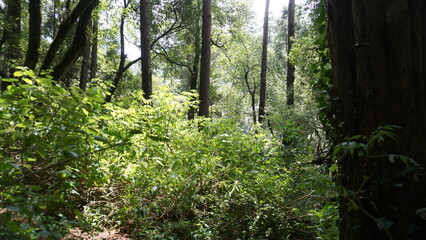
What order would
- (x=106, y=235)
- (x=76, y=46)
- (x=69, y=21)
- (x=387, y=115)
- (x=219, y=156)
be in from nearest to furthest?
→ (x=387, y=115) < (x=106, y=235) < (x=219, y=156) < (x=76, y=46) < (x=69, y=21)

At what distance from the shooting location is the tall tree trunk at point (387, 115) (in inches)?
69.7

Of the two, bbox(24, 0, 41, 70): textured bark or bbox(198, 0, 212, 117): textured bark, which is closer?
bbox(24, 0, 41, 70): textured bark

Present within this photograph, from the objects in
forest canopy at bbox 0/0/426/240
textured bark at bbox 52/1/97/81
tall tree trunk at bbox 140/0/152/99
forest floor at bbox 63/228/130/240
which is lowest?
forest floor at bbox 63/228/130/240

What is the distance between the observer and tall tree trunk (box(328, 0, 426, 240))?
1.77m

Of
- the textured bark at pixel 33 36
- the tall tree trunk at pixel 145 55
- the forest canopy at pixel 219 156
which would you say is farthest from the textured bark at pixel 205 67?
the textured bark at pixel 33 36

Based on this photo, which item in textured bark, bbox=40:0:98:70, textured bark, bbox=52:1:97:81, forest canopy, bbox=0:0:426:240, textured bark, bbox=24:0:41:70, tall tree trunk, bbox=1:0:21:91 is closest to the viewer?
forest canopy, bbox=0:0:426:240

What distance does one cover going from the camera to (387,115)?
189cm

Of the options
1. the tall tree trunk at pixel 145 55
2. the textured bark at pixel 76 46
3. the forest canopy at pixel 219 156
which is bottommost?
the forest canopy at pixel 219 156

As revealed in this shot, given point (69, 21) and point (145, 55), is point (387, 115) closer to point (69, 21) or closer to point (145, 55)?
point (69, 21)

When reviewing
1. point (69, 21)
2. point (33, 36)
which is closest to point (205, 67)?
point (69, 21)

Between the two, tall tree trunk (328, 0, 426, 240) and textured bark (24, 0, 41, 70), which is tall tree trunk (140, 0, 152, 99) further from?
tall tree trunk (328, 0, 426, 240)

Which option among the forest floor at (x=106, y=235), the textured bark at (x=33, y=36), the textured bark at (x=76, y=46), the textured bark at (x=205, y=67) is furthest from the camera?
the textured bark at (x=205, y=67)

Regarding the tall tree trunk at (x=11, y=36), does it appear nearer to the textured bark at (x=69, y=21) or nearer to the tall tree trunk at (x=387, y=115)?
the textured bark at (x=69, y=21)

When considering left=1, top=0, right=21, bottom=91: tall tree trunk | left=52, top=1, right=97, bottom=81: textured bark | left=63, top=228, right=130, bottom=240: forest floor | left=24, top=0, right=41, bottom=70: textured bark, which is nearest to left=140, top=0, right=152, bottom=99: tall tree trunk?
left=1, top=0, right=21, bottom=91: tall tree trunk
